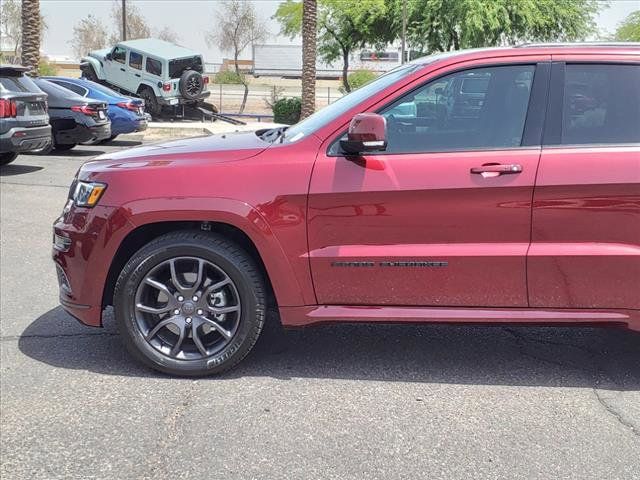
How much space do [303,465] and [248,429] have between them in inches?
16.9

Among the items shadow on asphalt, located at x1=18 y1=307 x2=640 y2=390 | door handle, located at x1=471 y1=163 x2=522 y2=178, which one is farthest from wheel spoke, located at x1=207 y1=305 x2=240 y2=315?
door handle, located at x1=471 y1=163 x2=522 y2=178

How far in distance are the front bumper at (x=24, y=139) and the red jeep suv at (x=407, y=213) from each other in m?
7.57

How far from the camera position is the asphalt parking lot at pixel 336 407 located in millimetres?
3098

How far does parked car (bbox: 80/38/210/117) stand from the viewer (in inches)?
982

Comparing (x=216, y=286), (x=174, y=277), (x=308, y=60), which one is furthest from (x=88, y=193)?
(x=308, y=60)

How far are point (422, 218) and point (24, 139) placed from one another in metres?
8.98

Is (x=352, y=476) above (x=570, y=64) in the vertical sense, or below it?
below

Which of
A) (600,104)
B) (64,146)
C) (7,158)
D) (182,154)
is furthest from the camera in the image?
(64,146)

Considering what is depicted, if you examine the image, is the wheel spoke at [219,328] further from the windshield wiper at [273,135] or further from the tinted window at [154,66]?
the tinted window at [154,66]

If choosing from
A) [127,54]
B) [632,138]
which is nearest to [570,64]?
[632,138]

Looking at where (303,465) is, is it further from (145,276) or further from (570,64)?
(570,64)

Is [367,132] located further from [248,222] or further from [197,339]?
[197,339]

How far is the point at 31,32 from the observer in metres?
19.6

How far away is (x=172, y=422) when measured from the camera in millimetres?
3469
